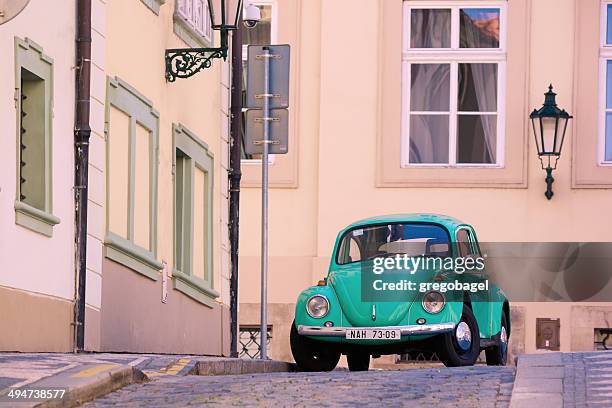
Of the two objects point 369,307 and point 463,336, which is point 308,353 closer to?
point 369,307

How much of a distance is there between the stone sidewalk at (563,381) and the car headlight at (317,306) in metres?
4.59

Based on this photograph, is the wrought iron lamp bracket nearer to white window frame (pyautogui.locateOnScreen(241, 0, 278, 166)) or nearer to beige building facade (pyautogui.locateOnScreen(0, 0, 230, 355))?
beige building facade (pyautogui.locateOnScreen(0, 0, 230, 355))

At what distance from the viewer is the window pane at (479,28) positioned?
30.0 metres

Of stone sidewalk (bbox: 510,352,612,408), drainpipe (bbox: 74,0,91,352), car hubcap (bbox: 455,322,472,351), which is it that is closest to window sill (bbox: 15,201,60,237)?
drainpipe (bbox: 74,0,91,352)

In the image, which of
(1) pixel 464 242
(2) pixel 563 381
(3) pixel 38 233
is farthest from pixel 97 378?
(1) pixel 464 242

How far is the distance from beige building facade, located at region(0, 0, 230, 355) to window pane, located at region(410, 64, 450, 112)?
5440 millimetres

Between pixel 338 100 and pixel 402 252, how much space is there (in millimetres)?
10909

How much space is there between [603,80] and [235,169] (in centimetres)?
709

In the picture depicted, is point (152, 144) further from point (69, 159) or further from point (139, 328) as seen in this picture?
point (69, 159)

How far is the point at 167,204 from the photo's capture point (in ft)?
72.7

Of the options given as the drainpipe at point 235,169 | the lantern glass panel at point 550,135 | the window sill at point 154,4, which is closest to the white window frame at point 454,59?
the lantern glass panel at point 550,135

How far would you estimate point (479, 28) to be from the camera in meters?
30.0

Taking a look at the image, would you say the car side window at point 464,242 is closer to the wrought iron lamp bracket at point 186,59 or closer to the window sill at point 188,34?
the wrought iron lamp bracket at point 186,59

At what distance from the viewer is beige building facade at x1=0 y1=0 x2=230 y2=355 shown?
16.2 meters
